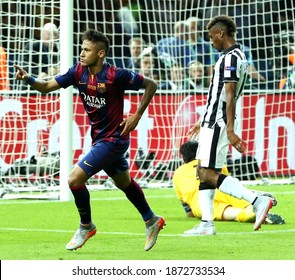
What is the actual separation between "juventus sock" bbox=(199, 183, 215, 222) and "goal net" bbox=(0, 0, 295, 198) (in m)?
5.30

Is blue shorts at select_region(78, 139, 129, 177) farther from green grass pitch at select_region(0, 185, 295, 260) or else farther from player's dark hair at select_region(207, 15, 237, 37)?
player's dark hair at select_region(207, 15, 237, 37)

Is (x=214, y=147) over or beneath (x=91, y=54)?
beneath

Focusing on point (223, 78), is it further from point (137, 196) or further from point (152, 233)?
point (152, 233)

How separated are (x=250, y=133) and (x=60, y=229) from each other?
22.4 feet

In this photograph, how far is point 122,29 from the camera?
690 inches

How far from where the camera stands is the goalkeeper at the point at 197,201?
442 inches

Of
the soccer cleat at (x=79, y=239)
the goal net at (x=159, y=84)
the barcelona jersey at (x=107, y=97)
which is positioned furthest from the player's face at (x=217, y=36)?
the goal net at (x=159, y=84)

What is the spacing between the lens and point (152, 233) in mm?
9164

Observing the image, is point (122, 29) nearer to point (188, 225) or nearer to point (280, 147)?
point (280, 147)

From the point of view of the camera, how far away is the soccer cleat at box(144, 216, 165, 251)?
355 inches

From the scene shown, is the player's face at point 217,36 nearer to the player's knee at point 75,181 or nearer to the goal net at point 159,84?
the player's knee at point 75,181

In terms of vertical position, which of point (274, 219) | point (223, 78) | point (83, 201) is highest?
point (223, 78)

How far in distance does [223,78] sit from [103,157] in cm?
155

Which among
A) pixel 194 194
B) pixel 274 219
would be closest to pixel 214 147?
pixel 274 219
